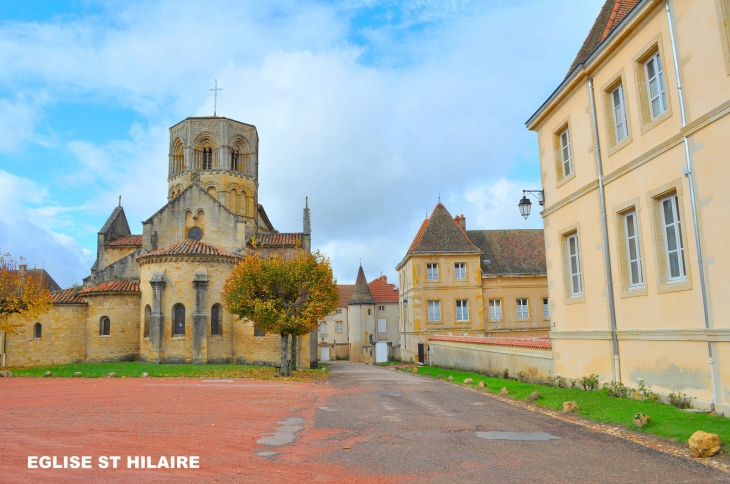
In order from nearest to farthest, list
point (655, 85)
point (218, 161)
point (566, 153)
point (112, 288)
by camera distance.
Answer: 1. point (655, 85)
2. point (566, 153)
3. point (112, 288)
4. point (218, 161)

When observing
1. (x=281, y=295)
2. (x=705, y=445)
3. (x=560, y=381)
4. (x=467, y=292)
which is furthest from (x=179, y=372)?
(x=705, y=445)

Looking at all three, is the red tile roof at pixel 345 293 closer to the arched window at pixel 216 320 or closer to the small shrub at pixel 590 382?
the arched window at pixel 216 320

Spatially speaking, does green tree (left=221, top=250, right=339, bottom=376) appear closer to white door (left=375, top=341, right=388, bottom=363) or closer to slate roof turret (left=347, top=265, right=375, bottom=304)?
white door (left=375, top=341, right=388, bottom=363)

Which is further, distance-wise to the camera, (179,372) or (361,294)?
(361,294)

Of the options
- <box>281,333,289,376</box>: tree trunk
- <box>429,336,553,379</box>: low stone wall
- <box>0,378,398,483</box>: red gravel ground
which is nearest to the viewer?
<box>0,378,398,483</box>: red gravel ground

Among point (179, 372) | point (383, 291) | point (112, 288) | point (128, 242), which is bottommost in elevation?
point (179, 372)

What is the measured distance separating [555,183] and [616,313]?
4.85 meters

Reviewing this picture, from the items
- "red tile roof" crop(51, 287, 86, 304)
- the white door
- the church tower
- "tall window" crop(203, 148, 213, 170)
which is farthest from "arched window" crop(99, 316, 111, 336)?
the white door

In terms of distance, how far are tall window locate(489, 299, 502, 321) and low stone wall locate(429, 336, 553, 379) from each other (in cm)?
830

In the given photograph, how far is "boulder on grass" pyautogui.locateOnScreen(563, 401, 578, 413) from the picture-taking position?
11414 mm

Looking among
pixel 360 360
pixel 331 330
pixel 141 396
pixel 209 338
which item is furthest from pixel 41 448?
pixel 331 330

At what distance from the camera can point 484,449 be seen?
27.1 feet

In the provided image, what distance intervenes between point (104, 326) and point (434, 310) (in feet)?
70.9

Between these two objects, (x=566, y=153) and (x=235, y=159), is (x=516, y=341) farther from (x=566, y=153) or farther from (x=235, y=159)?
(x=235, y=159)
